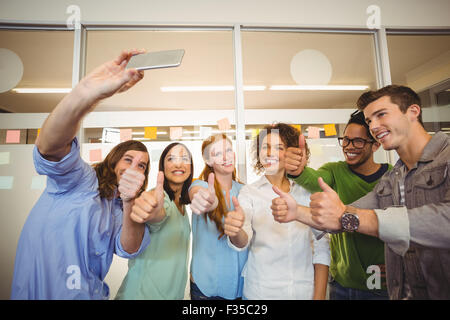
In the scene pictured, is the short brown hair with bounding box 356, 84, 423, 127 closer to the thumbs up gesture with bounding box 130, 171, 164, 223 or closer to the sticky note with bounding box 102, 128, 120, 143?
the thumbs up gesture with bounding box 130, 171, 164, 223

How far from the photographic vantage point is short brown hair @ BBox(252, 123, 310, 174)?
1.62 meters

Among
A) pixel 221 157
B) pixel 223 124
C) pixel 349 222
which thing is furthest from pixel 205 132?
pixel 349 222

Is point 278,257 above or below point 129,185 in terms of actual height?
below

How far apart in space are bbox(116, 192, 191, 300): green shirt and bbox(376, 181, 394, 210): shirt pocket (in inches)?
43.7

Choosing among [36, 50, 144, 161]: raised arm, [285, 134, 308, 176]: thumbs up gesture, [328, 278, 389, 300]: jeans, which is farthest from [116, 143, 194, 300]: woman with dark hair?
[328, 278, 389, 300]: jeans

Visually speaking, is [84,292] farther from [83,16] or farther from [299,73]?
[299,73]

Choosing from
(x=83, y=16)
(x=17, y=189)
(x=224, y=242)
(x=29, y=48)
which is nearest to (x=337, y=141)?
(x=224, y=242)

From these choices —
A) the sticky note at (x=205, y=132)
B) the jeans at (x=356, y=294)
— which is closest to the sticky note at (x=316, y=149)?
the sticky note at (x=205, y=132)

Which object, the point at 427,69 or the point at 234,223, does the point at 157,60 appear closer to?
the point at 234,223

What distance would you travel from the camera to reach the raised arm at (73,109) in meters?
0.92

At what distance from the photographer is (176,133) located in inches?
71.1

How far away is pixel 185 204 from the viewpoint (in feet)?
4.83

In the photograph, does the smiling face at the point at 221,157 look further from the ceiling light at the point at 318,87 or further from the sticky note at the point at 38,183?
the sticky note at the point at 38,183

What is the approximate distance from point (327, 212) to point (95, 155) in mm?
1555
